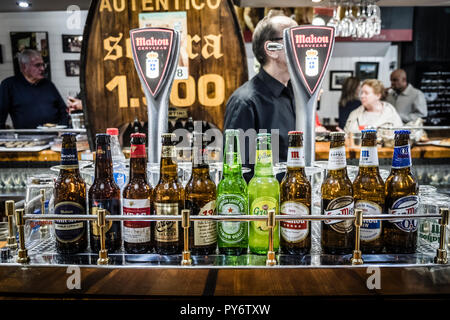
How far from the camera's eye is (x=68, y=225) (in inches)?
36.0

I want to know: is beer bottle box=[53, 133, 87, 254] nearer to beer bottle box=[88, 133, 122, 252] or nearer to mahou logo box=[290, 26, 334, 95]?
beer bottle box=[88, 133, 122, 252]

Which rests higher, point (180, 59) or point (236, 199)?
point (180, 59)

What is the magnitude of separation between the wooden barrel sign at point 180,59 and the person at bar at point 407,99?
3.22m

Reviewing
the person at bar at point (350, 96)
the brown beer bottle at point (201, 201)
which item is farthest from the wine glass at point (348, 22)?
the brown beer bottle at point (201, 201)

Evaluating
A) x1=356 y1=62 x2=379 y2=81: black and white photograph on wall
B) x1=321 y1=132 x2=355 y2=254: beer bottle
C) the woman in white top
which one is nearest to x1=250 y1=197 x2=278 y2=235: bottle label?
x1=321 y1=132 x2=355 y2=254: beer bottle

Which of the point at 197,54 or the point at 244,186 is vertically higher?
the point at 197,54

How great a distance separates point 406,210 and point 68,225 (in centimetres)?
75

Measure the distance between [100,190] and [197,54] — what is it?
1442 millimetres

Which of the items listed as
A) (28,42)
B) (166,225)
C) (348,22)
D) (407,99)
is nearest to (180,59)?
(166,225)

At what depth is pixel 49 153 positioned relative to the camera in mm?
2707

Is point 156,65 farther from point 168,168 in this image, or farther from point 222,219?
point 222,219

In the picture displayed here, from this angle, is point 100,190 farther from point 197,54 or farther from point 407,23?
point 407,23

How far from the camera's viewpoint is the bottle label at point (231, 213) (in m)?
0.89
